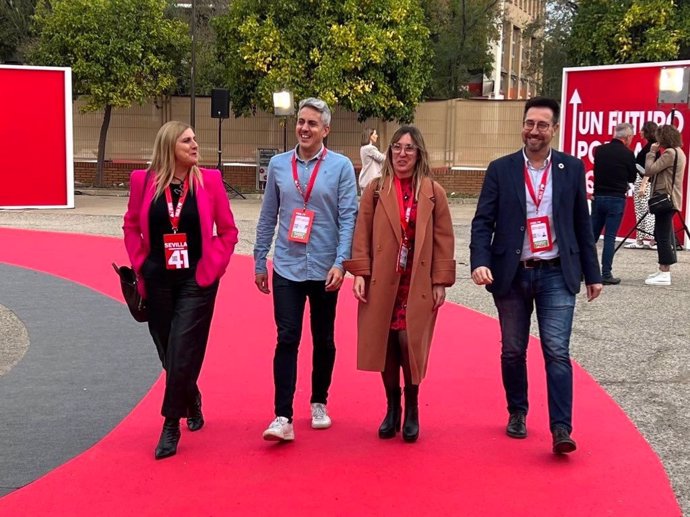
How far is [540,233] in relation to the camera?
15.5ft

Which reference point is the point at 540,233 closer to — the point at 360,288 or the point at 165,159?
the point at 360,288

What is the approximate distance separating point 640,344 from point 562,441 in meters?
3.12

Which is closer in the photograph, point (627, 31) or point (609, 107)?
point (609, 107)

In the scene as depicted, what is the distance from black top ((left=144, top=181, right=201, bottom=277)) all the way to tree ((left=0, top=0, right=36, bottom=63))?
28.7m

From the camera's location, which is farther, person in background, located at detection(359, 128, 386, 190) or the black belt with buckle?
person in background, located at detection(359, 128, 386, 190)

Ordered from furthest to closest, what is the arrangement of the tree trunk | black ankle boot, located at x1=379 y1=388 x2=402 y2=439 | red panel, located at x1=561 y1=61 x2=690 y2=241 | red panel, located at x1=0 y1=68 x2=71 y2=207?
the tree trunk → red panel, located at x1=0 y1=68 x2=71 y2=207 → red panel, located at x1=561 y1=61 x2=690 y2=241 → black ankle boot, located at x1=379 y1=388 x2=402 y2=439

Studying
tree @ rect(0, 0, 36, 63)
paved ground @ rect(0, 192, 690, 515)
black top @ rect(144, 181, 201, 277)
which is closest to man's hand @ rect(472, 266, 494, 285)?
paved ground @ rect(0, 192, 690, 515)

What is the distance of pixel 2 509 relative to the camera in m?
3.95

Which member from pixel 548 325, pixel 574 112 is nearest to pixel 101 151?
pixel 574 112

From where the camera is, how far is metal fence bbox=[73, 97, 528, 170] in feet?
93.1

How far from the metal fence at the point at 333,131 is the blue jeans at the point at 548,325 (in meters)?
23.7

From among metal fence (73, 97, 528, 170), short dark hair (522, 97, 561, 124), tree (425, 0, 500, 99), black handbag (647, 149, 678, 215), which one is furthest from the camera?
tree (425, 0, 500, 99)

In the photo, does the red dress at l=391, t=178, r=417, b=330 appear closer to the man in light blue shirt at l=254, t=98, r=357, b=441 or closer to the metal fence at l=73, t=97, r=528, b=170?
the man in light blue shirt at l=254, t=98, r=357, b=441

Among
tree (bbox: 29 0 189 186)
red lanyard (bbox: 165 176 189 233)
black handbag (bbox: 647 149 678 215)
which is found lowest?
black handbag (bbox: 647 149 678 215)
